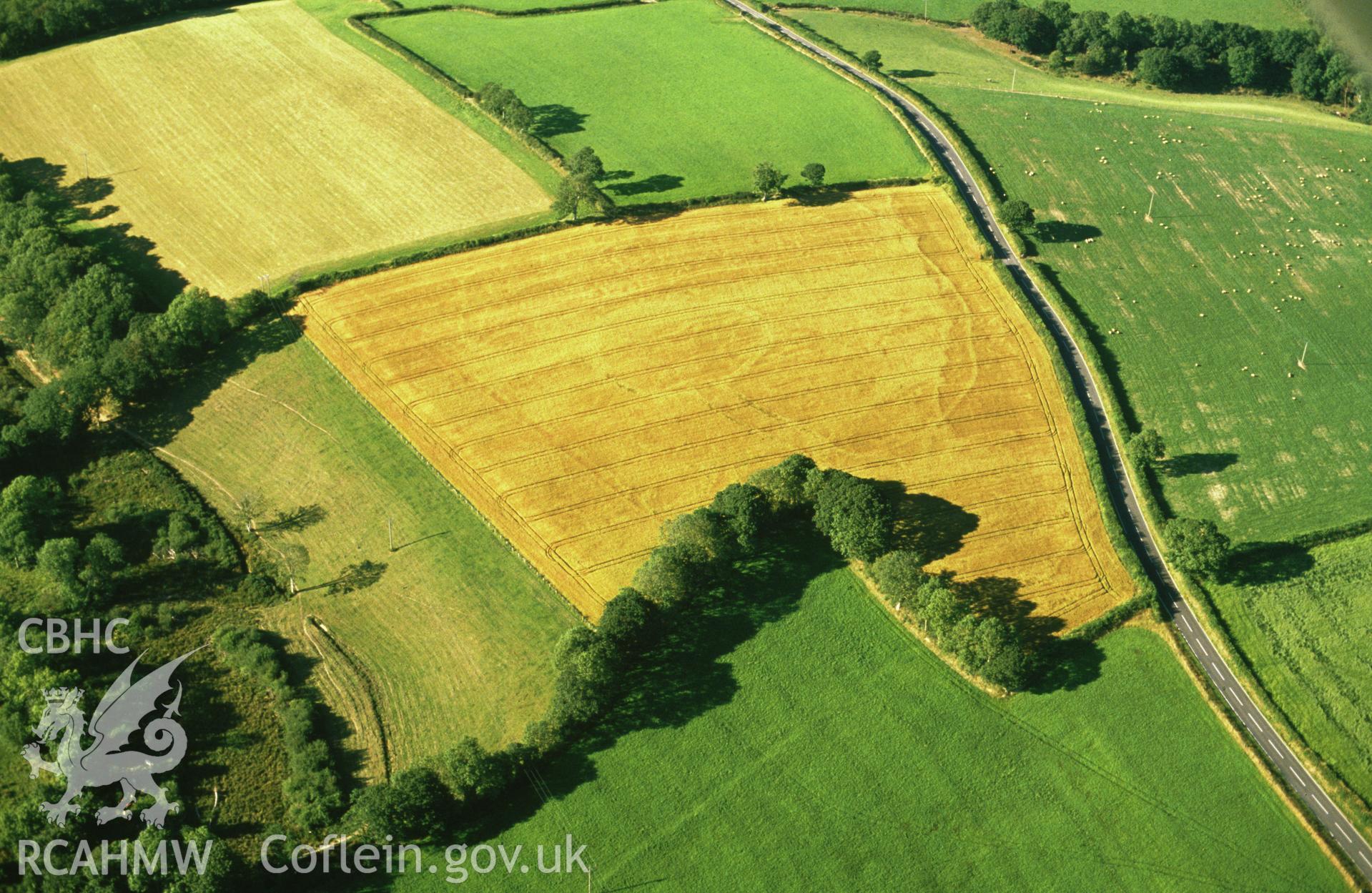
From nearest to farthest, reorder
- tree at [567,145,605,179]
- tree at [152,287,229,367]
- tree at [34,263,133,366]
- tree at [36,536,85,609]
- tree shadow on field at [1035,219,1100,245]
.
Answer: tree at [36,536,85,609]
tree at [152,287,229,367]
tree at [34,263,133,366]
tree at [567,145,605,179]
tree shadow on field at [1035,219,1100,245]

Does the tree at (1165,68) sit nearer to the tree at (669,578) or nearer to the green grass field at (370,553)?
the tree at (669,578)

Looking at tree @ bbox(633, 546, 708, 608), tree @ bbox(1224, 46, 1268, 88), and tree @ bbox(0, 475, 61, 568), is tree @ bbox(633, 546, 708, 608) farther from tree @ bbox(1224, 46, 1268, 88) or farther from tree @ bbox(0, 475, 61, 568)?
tree @ bbox(1224, 46, 1268, 88)

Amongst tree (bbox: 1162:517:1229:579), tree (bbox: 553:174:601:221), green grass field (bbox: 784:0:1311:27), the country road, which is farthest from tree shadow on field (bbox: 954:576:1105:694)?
green grass field (bbox: 784:0:1311:27)

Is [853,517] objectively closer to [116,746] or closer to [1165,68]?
[116,746]

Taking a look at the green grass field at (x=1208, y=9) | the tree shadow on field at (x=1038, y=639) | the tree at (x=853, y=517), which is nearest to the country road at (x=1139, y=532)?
the tree shadow on field at (x=1038, y=639)

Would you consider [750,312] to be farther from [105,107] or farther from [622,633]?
[105,107]

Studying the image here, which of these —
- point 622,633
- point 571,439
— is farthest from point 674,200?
point 622,633
